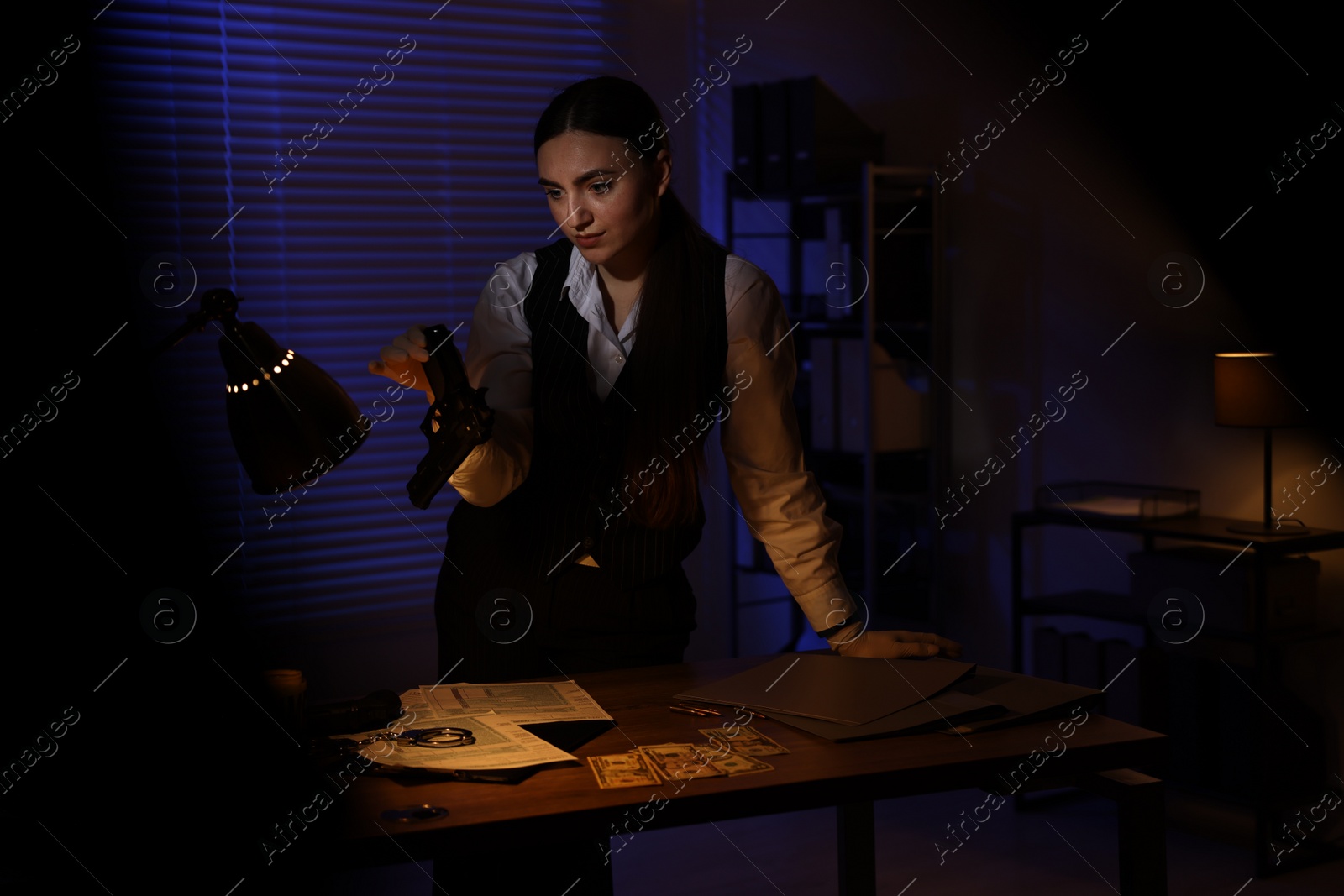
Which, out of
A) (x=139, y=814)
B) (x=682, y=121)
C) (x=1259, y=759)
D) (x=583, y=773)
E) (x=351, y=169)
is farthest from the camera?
Answer: (x=682, y=121)

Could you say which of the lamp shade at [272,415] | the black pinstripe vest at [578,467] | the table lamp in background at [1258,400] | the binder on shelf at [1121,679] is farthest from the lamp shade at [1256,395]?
the lamp shade at [272,415]

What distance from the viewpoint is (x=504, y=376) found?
70.6 inches

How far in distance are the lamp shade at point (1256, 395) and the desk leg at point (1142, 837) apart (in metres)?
1.63

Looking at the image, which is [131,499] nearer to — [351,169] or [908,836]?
[908,836]

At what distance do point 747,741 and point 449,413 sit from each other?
1.67ft

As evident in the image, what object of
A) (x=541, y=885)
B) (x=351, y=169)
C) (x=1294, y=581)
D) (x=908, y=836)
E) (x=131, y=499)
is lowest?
(x=908, y=836)

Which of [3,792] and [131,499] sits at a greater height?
[131,499]

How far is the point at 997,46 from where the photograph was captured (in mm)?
3518

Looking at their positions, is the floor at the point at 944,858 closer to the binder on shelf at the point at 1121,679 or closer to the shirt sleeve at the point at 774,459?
the binder on shelf at the point at 1121,679

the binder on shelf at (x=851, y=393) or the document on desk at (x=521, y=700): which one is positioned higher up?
the binder on shelf at (x=851, y=393)

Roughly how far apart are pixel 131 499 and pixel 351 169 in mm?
2928

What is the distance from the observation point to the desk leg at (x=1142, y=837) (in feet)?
4.52

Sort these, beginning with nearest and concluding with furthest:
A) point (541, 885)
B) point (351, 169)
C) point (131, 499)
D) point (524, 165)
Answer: point (131, 499), point (541, 885), point (351, 169), point (524, 165)

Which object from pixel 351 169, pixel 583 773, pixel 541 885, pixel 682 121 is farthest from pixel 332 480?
pixel 583 773
